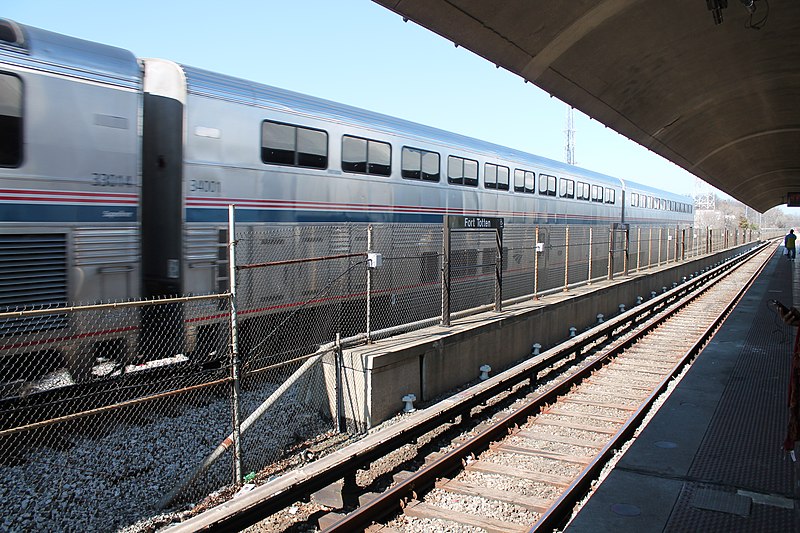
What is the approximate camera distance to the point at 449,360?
29.1 ft

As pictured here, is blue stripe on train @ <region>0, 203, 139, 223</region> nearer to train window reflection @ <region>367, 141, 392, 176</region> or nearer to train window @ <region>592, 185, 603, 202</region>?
train window reflection @ <region>367, 141, 392, 176</region>

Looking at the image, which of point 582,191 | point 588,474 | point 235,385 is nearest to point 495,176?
point 582,191

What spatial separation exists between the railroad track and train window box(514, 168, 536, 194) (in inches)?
299

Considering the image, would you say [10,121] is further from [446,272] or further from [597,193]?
[597,193]

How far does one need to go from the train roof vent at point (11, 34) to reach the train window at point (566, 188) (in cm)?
1775

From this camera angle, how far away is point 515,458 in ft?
20.9

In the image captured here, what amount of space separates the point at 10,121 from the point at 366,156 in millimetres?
6002

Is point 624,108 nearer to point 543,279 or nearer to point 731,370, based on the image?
point 731,370

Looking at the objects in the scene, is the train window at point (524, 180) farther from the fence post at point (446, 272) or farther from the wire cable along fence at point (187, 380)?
the fence post at point (446, 272)

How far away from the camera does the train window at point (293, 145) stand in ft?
31.3

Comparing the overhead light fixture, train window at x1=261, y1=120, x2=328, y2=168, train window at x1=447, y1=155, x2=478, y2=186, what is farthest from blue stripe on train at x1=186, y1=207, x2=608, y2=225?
the overhead light fixture

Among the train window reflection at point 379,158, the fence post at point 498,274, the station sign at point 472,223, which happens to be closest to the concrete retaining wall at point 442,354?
the fence post at point 498,274

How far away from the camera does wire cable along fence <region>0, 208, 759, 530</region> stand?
18.5 feet

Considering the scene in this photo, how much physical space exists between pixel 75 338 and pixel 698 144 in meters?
16.7
